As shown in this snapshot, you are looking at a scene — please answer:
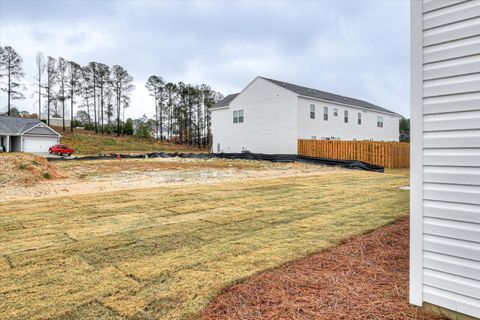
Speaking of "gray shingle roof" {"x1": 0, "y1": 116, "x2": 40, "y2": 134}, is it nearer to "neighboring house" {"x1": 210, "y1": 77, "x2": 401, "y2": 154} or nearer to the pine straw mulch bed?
"neighboring house" {"x1": 210, "y1": 77, "x2": 401, "y2": 154}

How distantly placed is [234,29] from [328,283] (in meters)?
19.4

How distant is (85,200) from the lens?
6.72 metres

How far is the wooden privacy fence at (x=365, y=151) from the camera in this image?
19.9 meters

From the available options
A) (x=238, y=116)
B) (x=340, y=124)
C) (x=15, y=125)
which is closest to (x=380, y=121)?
(x=340, y=124)

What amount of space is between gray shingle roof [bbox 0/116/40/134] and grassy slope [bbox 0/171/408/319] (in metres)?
34.1

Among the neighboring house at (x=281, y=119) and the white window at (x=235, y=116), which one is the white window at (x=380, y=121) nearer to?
the neighboring house at (x=281, y=119)

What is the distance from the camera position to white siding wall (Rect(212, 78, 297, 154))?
23719mm

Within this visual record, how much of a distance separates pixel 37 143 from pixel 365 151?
3611cm

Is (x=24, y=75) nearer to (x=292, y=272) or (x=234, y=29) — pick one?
(x=234, y=29)

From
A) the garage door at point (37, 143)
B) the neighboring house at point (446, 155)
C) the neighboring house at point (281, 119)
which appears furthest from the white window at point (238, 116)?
the neighboring house at point (446, 155)

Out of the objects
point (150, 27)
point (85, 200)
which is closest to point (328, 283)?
point (85, 200)

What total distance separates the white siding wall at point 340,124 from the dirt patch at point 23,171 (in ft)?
56.0

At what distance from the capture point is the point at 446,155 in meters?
2.00

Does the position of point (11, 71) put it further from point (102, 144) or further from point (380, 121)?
point (380, 121)
